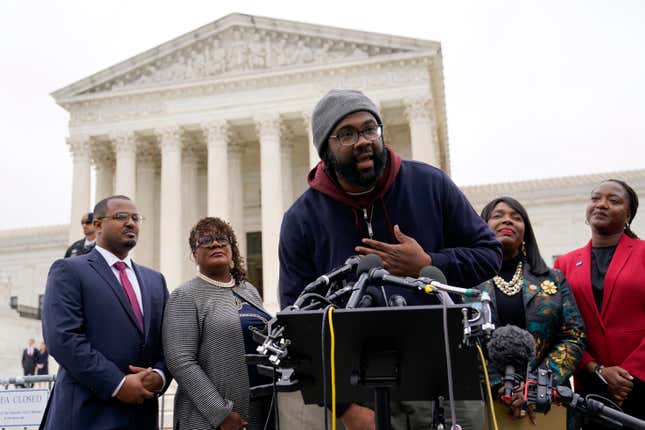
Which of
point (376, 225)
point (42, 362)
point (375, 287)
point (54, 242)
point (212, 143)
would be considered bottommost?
point (42, 362)

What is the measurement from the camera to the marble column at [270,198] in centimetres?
3278

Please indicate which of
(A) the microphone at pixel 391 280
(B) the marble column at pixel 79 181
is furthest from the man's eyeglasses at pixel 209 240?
(B) the marble column at pixel 79 181

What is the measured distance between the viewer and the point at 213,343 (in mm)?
5324

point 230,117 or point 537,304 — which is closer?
point 537,304

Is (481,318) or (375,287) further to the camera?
(375,287)

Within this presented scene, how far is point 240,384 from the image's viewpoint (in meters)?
5.29

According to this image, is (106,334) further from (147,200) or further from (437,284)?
(147,200)

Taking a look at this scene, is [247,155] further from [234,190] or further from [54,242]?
[54,242]

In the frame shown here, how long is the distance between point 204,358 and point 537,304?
2.78 meters

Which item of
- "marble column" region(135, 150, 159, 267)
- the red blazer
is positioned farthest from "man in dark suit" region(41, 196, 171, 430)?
"marble column" region(135, 150, 159, 267)

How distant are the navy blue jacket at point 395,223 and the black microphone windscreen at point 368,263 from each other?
690 millimetres

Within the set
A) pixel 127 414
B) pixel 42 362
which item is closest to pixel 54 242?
pixel 42 362

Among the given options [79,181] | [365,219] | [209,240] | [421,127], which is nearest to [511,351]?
[365,219]

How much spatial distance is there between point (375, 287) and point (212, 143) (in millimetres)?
33378
